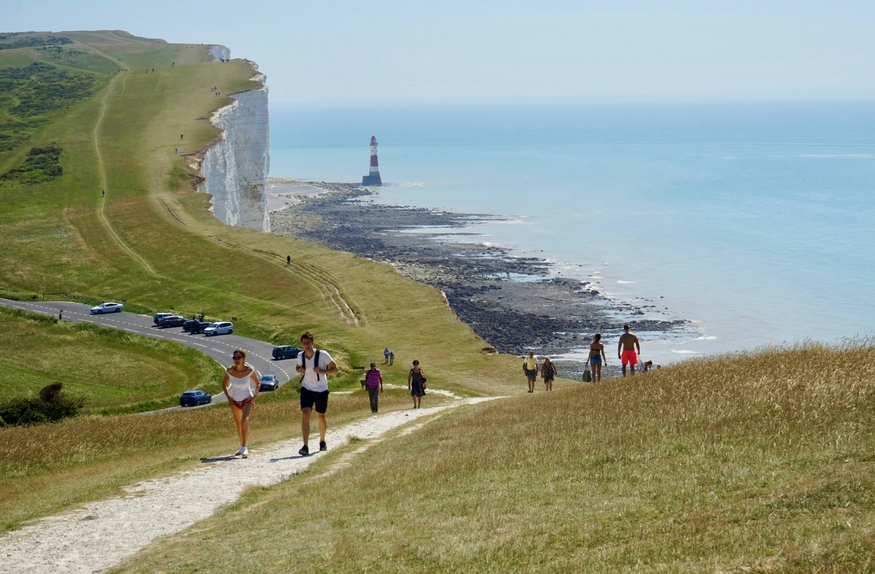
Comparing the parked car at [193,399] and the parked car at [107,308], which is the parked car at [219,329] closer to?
the parked car at [107,308]

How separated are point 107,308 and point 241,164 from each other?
53116 mm

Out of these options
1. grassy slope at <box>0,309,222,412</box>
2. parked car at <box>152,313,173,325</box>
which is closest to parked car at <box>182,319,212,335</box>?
parked car at <box>152,313,173,325</box>

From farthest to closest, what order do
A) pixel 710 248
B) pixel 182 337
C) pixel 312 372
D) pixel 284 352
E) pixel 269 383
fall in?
pixel 710 248
pixel 182 337
pixel 284 352
pixel 269 383
pixel 312 372

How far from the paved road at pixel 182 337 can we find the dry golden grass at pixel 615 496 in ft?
108

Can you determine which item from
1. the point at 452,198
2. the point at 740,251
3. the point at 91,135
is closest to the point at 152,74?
the point at 91,135

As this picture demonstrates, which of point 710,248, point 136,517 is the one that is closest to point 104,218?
point 136,517

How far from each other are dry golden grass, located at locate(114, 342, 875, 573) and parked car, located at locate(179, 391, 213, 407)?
25946 mm

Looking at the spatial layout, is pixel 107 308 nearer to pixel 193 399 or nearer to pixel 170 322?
pixel 170 322

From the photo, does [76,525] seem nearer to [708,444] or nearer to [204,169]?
[708,444]

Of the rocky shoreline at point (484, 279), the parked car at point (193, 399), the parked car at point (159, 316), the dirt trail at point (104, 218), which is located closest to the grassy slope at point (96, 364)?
the parked car at point (193, 399)

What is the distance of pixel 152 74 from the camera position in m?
158

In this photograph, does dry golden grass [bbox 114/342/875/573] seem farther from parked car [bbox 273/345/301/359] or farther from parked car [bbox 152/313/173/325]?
parked car [bbox 152/313/173/325]

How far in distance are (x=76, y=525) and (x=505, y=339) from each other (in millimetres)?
59614

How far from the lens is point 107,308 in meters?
67.1
